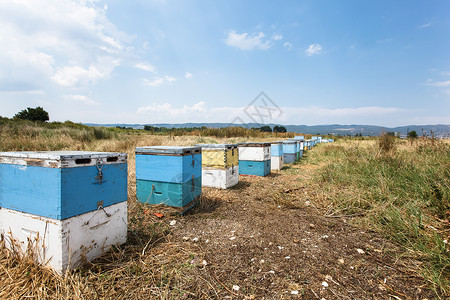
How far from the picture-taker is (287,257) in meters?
2.44

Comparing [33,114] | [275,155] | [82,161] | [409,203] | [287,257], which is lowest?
[287,257]

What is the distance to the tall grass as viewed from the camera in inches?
92.2

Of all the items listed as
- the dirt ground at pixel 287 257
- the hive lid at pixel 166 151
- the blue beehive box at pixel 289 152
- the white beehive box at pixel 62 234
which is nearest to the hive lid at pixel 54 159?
the white beehive box at pixel 62 234

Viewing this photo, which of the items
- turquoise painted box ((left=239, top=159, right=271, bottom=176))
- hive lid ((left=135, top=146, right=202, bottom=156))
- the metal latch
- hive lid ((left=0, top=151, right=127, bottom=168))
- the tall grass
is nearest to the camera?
hive lid ((left=0, top=151, right=127, bottom=168))

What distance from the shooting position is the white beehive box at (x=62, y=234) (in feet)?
6.24

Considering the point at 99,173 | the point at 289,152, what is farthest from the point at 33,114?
the point at 99,173

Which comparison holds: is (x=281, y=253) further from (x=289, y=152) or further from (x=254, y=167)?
(x=289, y=152)

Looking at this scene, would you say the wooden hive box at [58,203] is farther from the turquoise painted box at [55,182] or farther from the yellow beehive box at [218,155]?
the yellow beehive box at [218,155]

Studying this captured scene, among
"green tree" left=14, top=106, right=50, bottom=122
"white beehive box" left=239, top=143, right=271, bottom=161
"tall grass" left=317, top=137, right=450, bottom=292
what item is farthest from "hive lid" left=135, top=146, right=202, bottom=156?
"green tree" left=14, top=106, right=50, bottom=122

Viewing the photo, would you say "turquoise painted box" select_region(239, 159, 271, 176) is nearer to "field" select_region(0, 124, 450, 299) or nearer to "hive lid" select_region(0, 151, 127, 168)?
"field" select_region(0, 124, 450, 299)

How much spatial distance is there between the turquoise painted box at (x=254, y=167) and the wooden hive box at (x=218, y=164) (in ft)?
5.27

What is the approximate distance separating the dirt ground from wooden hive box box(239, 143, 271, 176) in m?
2.84

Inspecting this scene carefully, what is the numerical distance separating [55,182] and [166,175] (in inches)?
67.0

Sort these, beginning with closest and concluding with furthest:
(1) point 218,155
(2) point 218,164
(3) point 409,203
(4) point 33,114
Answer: (3) point 409,203, (1) point 218,155, (2) point 218,164, (4) point 33,114
